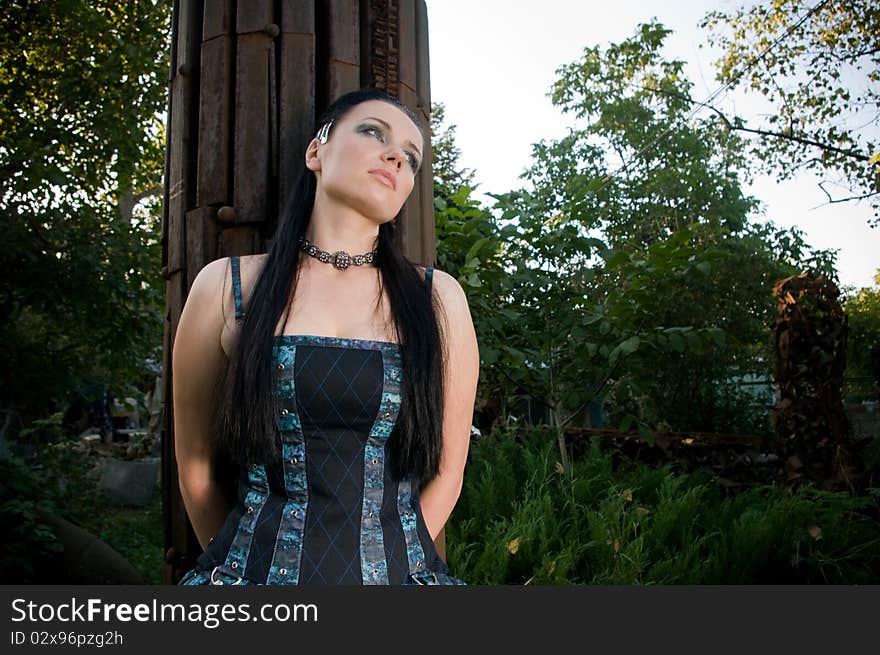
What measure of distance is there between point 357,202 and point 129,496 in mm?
7815

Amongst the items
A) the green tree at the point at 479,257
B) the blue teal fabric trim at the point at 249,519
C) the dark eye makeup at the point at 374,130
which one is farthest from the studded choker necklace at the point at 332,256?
the green tree at the point at 479,257

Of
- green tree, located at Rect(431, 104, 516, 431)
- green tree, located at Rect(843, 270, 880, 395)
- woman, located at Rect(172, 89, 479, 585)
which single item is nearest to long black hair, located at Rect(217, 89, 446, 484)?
woman, located at Rect(172, 89, 479, 585)

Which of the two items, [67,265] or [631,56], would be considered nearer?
[67,265]

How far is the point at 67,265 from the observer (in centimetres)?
591

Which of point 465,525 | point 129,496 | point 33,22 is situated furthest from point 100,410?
point 465,525

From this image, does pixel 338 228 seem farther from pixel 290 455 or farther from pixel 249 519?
pixel 249 519

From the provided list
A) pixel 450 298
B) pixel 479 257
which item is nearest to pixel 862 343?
pixel 479 257

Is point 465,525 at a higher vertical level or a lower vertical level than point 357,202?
lower

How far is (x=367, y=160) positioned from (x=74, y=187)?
18.1ft

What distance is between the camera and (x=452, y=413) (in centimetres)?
163

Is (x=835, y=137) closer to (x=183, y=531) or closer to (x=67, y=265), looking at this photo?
(x=67, y=265)

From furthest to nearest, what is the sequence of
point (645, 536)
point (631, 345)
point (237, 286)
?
point (645, 536) → point (631, 345) → point (237, 286)

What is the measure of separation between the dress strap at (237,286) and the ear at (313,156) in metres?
0.27

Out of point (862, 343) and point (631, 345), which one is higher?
point (862, 343)
